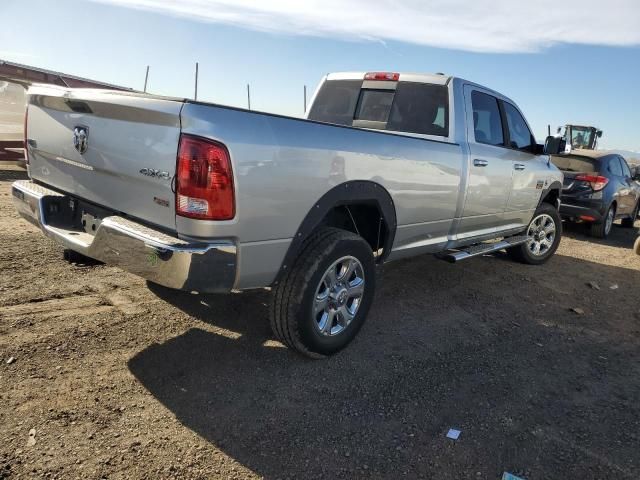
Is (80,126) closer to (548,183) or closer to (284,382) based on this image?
(284,382)


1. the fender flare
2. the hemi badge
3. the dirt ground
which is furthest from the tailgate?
the dirt ground

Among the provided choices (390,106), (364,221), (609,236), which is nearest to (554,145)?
(390,106)

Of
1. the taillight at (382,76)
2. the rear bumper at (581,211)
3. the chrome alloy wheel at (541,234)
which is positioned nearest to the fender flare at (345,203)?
the taillight at (382,76)

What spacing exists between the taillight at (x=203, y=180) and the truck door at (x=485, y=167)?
8.71 feet

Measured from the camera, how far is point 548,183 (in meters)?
6.17

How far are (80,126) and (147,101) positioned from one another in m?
0.67

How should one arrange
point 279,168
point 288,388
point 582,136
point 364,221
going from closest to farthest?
1. point 279,168
2. point 288,388
3. point 364,221
4. point 582,136

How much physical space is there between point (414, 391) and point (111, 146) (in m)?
2.28

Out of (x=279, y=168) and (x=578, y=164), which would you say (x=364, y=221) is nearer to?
(x=279, y=168)

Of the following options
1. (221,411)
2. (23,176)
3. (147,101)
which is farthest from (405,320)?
(23,176)

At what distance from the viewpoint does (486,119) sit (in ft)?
16.2

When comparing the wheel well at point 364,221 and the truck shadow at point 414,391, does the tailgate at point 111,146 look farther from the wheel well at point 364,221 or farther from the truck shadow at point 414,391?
the wheel well at point 364,221

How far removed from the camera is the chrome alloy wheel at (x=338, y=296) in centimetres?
319

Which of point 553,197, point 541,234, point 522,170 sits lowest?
point 541,234
